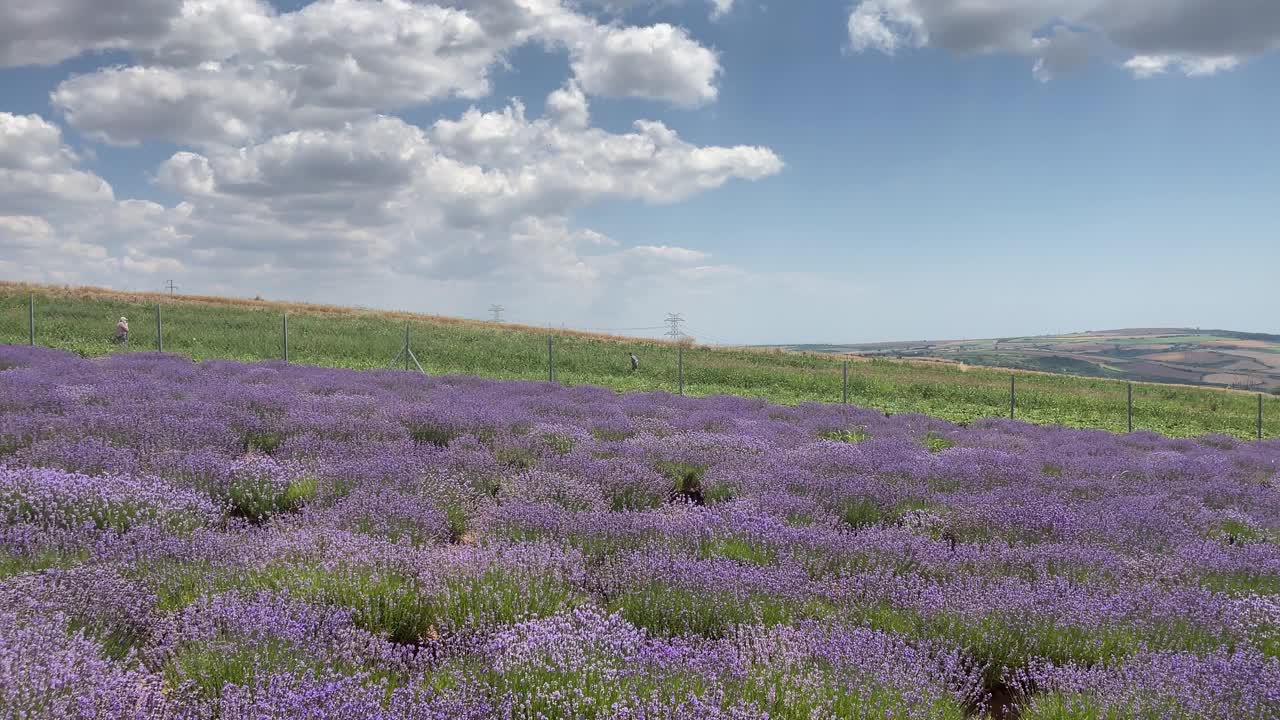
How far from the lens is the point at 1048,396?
25891 mm

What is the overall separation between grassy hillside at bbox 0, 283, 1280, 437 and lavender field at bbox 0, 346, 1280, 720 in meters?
12.5

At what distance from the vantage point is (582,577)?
4207 mm

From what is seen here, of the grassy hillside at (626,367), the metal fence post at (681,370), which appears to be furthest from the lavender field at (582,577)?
the grassy hillside at (626,367)

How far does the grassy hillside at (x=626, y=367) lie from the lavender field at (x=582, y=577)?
41.2ft

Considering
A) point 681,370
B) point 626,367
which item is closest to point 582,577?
point 681,370

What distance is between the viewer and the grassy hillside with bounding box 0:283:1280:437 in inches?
864

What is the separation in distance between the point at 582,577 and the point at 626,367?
74.7 feet

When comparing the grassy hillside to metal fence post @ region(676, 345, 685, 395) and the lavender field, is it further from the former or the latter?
the lavender field

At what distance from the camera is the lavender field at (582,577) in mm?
2855

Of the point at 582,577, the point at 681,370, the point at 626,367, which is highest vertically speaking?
the point at 681,370

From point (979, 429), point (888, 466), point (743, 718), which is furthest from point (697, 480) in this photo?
point (979, 429)

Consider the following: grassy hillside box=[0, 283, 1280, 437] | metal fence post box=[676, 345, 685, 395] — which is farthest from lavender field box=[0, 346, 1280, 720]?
grassy hillside box=[0, 283, 1280, 437]

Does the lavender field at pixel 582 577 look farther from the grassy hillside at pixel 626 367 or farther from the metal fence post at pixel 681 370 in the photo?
the grassy hillside at pixel 626 367

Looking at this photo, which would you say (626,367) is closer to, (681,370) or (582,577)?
(681,370)
